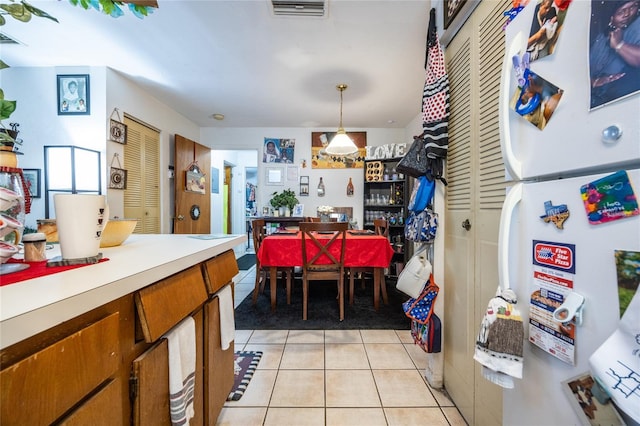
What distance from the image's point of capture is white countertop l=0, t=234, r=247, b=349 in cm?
36

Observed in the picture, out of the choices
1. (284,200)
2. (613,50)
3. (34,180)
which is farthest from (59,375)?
(284,200)

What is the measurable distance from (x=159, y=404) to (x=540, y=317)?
3.54ft

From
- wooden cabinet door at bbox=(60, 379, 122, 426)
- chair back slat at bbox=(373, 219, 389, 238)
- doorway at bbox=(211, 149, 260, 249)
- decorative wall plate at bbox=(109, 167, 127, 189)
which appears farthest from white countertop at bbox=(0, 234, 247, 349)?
doorway at bbox=(211, 149, 260, 249)

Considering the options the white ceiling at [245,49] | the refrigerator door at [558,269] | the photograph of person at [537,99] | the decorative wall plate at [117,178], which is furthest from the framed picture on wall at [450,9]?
the decorative wall plate at [117,178]

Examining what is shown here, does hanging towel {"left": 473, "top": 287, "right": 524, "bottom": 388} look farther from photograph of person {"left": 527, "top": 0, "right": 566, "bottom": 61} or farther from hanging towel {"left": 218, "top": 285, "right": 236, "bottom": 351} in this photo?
hanging towel {"left": 218, "top": 285, "right": 236, "bottom": 351}

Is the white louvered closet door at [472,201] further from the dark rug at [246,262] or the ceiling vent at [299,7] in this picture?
the dark rug at [246,262]

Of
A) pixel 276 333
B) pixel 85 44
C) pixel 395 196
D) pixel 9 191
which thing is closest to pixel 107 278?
pixel 9 191

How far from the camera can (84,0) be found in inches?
32.2

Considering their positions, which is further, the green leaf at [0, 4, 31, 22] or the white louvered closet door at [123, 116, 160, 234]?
the white louvered closet door at [123, 116, 160, 234]

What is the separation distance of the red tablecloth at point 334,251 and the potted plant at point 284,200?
178 cm

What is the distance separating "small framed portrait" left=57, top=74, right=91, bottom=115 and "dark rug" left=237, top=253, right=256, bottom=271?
3.06 metres

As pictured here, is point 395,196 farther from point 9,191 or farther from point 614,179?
point 9,191

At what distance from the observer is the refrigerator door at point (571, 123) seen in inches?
17.6

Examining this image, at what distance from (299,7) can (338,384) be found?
2667 millimetres
